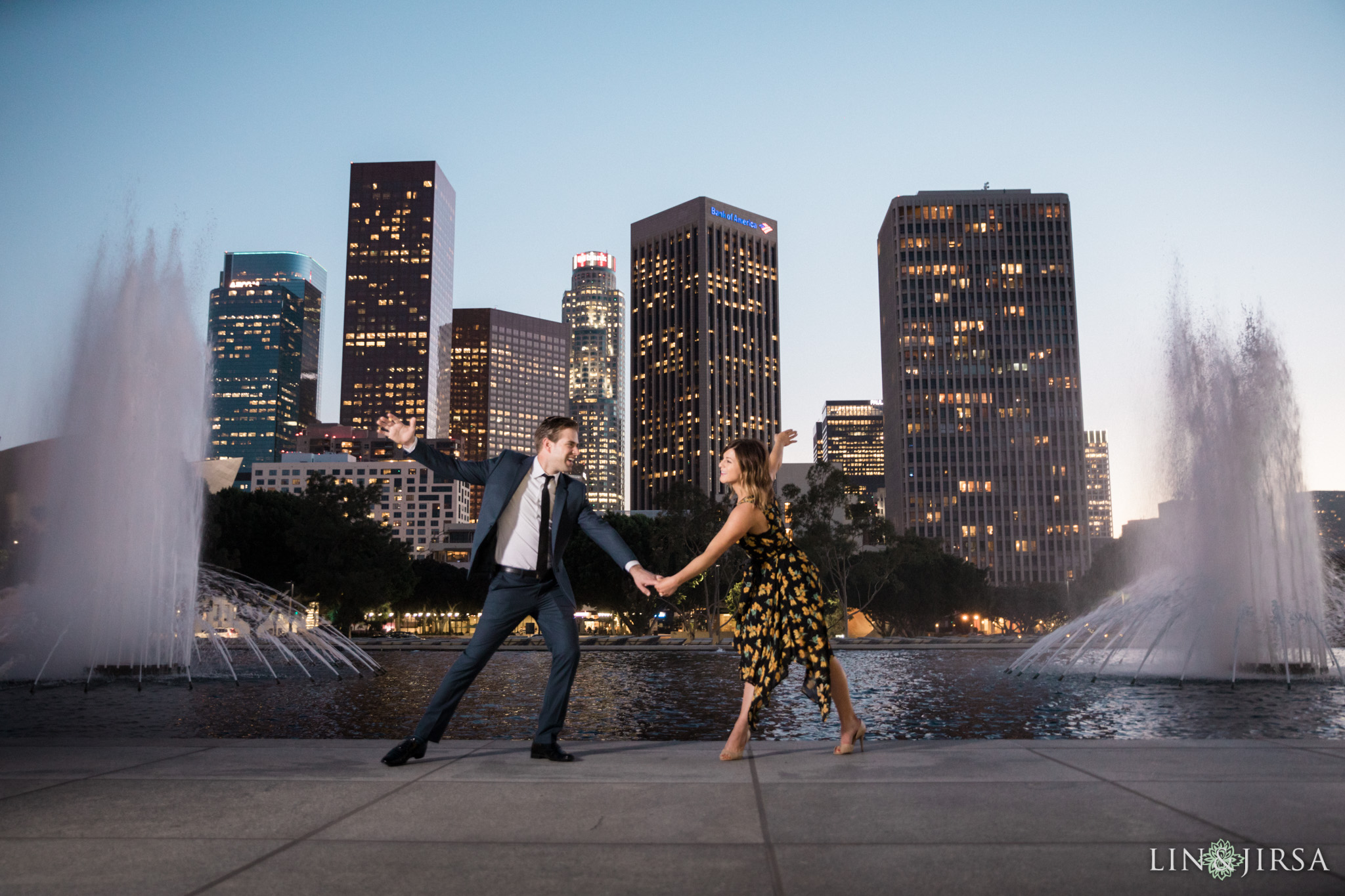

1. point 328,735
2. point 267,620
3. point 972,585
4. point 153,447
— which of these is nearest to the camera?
point 328,735

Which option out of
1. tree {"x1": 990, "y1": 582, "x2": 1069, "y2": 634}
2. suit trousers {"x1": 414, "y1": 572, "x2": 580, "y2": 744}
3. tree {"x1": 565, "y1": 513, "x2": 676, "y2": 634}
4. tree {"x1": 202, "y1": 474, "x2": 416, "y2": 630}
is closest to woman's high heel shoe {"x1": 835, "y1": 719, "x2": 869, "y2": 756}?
suit trousers {"x1": 414, "y1": 572, "x2": 580, "y2": 744}

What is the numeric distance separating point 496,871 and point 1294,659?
72.7ft

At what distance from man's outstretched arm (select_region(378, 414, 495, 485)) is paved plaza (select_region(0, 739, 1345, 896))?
5.91 feet

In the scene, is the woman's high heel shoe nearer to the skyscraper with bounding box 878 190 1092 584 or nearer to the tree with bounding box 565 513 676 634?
the tree with bounding box 565 513 676 634

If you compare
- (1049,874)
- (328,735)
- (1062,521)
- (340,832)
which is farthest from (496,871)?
(1062,521)

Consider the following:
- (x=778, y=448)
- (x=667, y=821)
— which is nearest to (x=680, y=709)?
(x=778, y=448)

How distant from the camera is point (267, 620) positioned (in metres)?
23.2

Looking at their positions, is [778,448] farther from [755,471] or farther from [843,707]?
[843,707]

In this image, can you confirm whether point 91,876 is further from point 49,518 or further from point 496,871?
point 49,518

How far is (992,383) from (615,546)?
14399cm

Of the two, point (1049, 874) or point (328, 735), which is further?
point (328, 735)

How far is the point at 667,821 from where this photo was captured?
398cm

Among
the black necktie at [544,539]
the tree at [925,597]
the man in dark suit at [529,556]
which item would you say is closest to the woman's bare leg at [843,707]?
the man in dark suit at [529,556]

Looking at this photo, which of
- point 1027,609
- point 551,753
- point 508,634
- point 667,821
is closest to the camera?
point 667,821
